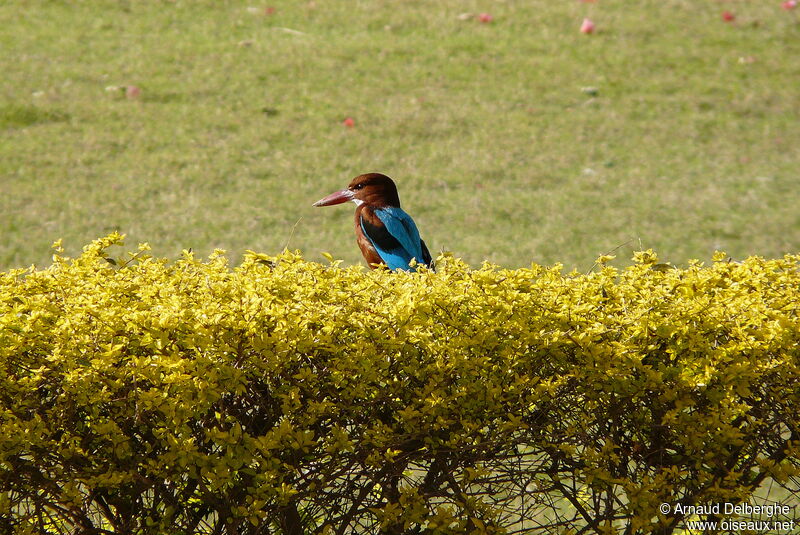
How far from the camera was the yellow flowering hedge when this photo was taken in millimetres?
2811

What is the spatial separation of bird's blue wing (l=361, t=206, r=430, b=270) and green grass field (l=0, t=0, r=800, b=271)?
3.76 meters

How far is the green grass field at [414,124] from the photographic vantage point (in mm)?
9047

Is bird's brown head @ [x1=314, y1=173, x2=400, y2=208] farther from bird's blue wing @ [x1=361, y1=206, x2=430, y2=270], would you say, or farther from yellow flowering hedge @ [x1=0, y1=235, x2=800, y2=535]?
yellow flowering hedge @ [x1=0, y1=235, x2=800, y2=535]

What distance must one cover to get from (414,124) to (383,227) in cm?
702

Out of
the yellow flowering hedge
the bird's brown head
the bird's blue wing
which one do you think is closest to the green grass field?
the bird's brown head

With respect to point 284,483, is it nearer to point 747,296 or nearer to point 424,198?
point 747,296

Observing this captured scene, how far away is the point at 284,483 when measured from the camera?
2963 millimetres

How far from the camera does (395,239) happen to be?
15.1 ft

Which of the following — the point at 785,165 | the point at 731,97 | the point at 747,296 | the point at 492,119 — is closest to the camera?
the point at 747,296

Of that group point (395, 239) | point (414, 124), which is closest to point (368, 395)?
point (395, 239)

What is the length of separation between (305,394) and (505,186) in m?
7.37

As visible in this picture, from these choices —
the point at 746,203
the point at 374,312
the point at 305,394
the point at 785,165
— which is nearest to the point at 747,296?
the point at 374,312

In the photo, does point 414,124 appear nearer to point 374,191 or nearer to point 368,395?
point 374,191

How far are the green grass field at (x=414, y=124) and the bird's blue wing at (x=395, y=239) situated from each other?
3.76 metres
